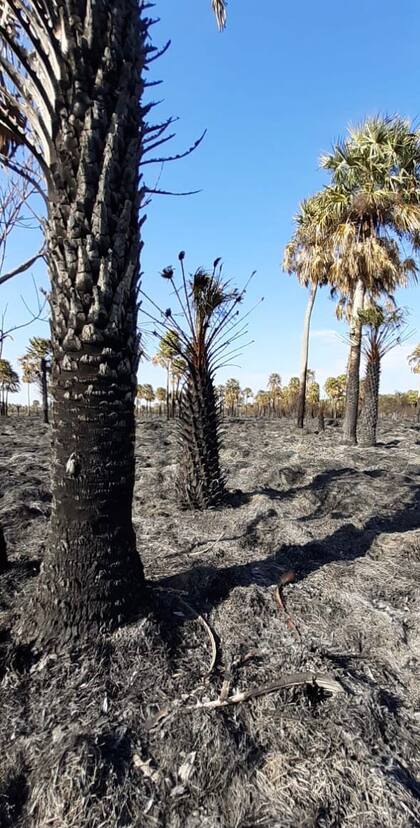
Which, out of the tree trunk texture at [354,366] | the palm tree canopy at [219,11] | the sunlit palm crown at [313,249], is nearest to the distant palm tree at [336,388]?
the sunlit palm crown at [313,249]

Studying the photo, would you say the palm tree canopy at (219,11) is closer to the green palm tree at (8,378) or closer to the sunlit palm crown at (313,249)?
the sunlit palm crown at (313,249)

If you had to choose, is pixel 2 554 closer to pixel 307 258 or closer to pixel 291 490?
pixel 291 490

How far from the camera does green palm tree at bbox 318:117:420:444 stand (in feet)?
37.8

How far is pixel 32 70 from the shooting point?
8.25ft

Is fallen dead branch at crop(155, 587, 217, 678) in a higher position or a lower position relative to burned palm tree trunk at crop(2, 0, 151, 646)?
lower

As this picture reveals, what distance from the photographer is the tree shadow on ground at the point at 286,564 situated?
3.45 meters

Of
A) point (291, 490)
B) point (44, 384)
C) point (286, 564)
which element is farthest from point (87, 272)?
point (44, 384)

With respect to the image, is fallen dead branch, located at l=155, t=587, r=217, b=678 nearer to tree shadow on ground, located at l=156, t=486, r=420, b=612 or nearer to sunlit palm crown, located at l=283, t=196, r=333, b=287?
tree shadow on ground, located at l=156, t=486, r=420, b=612

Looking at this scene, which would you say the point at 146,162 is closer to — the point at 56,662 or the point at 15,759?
the point at 56,662

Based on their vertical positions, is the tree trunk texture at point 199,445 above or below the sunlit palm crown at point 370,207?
below

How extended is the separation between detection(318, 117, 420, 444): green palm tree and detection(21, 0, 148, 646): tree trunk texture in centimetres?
1085

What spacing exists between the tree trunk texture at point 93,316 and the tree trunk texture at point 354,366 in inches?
432

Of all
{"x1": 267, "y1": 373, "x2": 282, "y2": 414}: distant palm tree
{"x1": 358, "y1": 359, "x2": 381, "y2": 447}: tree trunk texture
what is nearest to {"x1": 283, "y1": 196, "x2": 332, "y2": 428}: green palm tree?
{"x1": 358, "y1": 359, "x2": 381, "y2": 447}: tree trunk texture

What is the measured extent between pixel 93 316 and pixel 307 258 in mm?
13433
